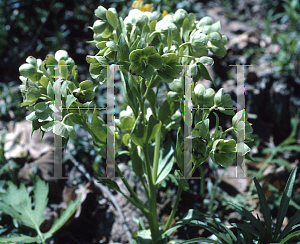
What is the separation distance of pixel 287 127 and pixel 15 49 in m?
2.20

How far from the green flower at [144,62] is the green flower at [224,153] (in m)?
0.24

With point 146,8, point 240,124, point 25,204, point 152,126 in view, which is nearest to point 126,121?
point 152,126

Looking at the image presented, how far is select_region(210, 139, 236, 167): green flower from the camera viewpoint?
2.26 ft

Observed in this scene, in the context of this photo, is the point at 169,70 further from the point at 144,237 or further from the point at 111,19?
the point at 144,237

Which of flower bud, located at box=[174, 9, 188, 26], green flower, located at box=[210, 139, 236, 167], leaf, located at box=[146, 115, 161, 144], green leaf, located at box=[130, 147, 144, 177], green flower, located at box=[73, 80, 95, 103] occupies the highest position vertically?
flower bud, located at box=[174, 9, 188, 26]

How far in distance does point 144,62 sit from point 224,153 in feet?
0.99

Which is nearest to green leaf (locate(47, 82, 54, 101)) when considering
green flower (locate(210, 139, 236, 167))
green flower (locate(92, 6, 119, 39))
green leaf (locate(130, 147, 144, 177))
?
green flower (locate(92, 6, 119, 39))

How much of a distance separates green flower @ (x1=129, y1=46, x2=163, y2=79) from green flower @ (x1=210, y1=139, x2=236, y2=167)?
0.24m

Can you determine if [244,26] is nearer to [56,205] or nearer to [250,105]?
[250,105]

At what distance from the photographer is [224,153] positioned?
2.30ft

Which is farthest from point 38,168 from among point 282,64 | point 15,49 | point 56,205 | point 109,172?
point 282,64

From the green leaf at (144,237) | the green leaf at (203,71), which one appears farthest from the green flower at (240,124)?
the green leaf at (144,237)

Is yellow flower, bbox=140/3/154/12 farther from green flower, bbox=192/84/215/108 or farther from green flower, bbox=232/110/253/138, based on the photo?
green flower, bbox=232/110/253/138

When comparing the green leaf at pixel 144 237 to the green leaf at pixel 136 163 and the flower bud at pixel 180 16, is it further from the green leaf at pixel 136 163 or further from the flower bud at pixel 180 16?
the flower bud at pixel 180 16
